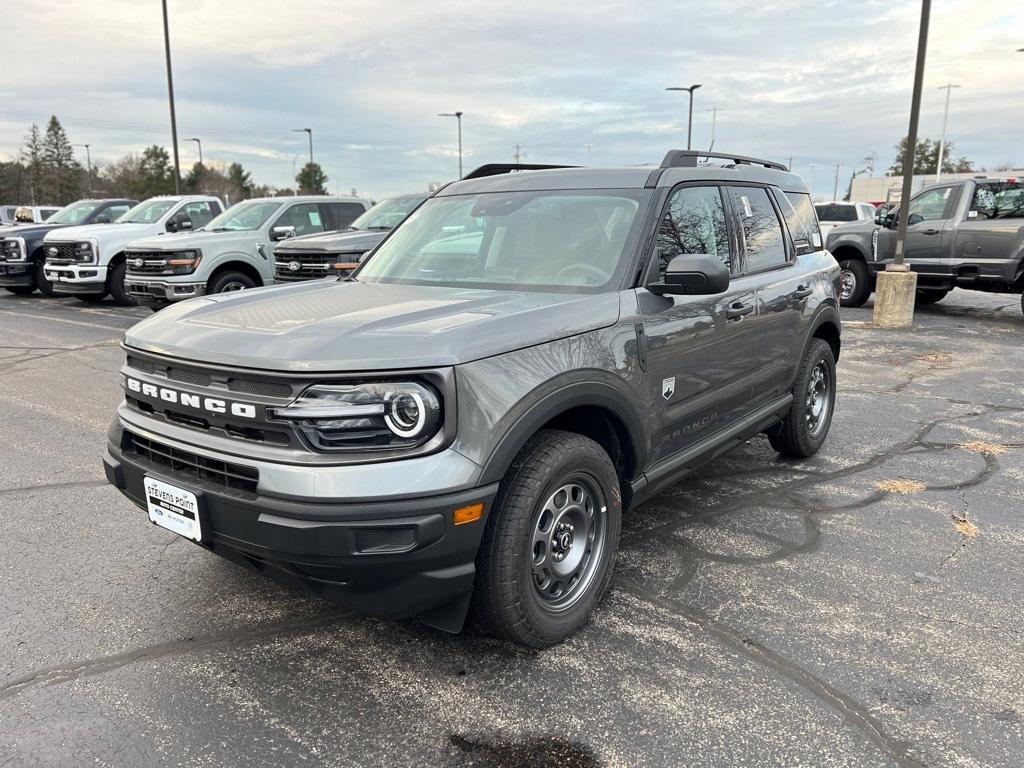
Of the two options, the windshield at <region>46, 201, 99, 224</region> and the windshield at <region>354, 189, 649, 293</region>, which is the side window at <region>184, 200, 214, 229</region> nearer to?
the windshield at <region>46, 201, 99, 224</region>

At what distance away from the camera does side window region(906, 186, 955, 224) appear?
12.2 meters

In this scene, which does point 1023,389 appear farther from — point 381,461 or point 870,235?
point 381,461

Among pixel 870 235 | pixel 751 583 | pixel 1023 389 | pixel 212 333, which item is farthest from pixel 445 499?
pixel 870 235

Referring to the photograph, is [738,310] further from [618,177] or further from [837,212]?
[837,212]

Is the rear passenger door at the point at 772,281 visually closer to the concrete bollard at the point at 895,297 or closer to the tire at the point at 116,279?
the concrete bollard at the point at 895,297

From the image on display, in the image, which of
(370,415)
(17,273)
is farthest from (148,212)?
(370,415)

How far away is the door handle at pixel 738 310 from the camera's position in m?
3.86

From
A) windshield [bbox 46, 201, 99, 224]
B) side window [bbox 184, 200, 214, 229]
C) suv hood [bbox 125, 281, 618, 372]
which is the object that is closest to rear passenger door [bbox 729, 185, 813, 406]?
suv hood [bbox 125, 281, 618, 372]

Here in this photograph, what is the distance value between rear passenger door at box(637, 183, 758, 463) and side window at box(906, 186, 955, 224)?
9.67 m

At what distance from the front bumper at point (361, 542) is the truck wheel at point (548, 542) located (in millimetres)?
126

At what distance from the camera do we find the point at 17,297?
16.4m

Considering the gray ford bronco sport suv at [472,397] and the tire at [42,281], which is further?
the tire at [42,281]

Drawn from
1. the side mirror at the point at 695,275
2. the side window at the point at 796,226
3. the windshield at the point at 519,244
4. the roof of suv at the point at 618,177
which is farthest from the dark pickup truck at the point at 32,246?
the side mirror at the point at 695,275

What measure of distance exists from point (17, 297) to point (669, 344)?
1753 cm
